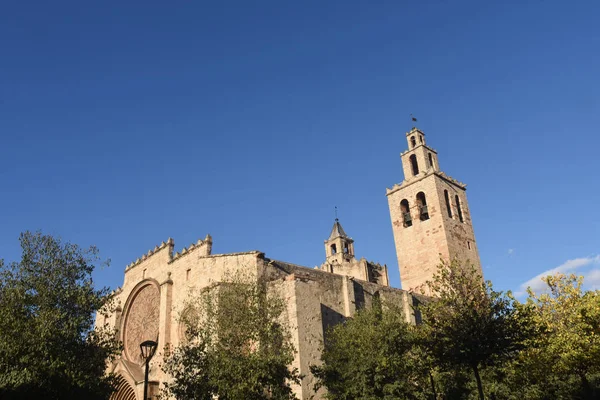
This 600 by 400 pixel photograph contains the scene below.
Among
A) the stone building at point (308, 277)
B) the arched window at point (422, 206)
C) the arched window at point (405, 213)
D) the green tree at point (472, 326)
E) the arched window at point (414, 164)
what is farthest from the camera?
the arched window at point (414, 164)

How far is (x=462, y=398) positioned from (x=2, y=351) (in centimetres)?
1701

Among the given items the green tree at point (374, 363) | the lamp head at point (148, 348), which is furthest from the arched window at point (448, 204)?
the lamp head at point (148, 348)

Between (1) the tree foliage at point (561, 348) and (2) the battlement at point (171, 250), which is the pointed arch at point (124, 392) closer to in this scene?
(2) the battlement at point (171, 250)

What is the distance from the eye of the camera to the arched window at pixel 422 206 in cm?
3738

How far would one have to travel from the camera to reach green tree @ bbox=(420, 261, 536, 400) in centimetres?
1570

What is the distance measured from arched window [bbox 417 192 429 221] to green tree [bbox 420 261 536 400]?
1974cm

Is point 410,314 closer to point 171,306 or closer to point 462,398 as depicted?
point 462,398

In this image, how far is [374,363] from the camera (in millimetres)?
17359

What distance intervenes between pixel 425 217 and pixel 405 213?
1772mm

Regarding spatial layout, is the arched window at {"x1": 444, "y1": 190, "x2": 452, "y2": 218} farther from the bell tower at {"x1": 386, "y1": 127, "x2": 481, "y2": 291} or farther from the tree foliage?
the tree foliage

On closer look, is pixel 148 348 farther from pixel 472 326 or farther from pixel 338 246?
pixel 338 246

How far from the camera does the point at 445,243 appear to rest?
115ft

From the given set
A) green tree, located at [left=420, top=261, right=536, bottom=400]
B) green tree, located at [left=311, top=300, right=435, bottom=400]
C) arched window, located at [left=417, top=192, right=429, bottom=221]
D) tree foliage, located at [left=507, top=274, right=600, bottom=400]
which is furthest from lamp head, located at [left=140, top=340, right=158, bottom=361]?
arched window, located at [left=417, top=192, right=429, bottom=221]

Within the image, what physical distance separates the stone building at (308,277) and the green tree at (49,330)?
1.40 m
